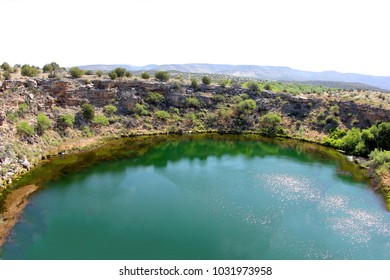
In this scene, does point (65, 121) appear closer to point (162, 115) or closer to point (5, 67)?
point (5, 67)

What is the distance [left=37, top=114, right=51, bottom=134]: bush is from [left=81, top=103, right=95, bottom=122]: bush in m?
8.26

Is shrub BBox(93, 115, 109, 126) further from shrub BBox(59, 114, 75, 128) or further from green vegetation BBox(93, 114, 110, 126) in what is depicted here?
shrub BBox(59, 114, 75, 128)

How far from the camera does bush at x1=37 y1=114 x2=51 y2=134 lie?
1858 inches

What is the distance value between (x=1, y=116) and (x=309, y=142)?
50254 millimetres

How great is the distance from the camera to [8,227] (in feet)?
85.7

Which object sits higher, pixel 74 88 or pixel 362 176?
pixel 74 88

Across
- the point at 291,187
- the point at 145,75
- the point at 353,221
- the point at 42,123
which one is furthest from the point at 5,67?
the point at 353,221

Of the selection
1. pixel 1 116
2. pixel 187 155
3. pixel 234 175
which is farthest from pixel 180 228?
pixel 1 116

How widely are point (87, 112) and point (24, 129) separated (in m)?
13.7

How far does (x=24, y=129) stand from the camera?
43625 mm

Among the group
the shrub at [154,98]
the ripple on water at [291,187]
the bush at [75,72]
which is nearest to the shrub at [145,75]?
the shrub at [154,98]

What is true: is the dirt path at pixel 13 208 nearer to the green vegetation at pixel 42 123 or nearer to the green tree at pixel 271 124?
the green vegetation at pixel 42 123

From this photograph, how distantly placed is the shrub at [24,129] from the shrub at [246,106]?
131ft
